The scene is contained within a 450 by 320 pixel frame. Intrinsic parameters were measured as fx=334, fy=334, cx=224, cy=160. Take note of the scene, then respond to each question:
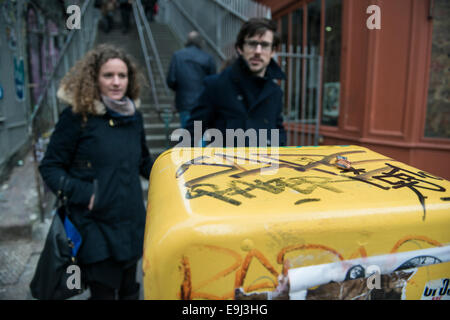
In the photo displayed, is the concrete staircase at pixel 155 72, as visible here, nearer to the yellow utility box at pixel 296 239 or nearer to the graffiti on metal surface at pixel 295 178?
the graffiti on metal surface at pixel 295 178

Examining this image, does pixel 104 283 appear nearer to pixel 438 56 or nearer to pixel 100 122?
pixel 100 122

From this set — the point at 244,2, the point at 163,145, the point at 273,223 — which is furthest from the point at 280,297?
the point at 244,2

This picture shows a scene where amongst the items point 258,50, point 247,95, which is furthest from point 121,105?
point 258,50

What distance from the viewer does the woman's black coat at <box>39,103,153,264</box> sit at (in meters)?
1.93

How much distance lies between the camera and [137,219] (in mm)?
2131

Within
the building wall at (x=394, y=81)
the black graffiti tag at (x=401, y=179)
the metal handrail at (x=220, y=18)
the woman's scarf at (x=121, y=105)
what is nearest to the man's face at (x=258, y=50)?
the woman's scarf at (x=121, y=105)

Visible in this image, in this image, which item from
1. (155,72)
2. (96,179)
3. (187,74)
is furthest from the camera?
(155,72)

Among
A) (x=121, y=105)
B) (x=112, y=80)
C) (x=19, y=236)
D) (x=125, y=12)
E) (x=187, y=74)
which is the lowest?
(x=19, y=236)

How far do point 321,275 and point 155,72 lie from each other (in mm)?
8326

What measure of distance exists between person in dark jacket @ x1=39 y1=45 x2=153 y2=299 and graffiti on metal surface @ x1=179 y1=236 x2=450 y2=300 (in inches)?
52.5

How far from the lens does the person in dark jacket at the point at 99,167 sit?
1.94 meters

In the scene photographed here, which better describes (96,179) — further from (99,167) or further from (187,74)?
(187,74)

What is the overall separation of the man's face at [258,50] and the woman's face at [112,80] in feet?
2.62

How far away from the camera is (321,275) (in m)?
0.86
